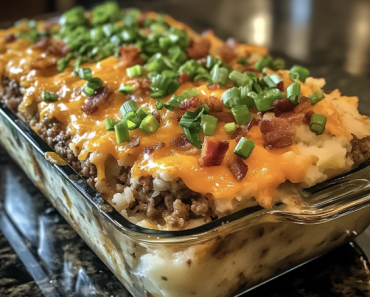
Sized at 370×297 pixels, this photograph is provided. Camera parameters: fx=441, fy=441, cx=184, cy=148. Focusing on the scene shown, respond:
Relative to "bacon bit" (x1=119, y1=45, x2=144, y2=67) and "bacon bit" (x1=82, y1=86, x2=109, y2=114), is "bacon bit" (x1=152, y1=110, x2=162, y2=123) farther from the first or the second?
"bacon bit" (x1=119, y1=45, x2=144, y2=67)

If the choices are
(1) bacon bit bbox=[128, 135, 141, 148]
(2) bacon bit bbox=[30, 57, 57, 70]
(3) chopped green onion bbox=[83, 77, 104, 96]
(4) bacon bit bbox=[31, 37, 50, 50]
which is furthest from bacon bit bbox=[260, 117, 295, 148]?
(4) bacon bit bbox=[31, 37, 50, 50]

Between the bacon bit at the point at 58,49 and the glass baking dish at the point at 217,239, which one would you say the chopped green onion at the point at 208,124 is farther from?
the bacon bit at the point at 58,49

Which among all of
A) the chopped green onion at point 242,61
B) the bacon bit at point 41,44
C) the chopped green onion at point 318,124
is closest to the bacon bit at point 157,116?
the chopped green onion at point 318,124

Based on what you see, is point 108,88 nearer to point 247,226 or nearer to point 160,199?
point 160,199

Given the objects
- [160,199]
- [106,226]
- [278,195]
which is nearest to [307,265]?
[278,195]

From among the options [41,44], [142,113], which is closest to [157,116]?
[142,113]

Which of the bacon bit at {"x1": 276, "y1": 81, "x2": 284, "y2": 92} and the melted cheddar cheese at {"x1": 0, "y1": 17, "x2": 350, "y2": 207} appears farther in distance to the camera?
the bacon bit at {"x1": 276, "y1": 81, "x2": 284, "y2": 92}
